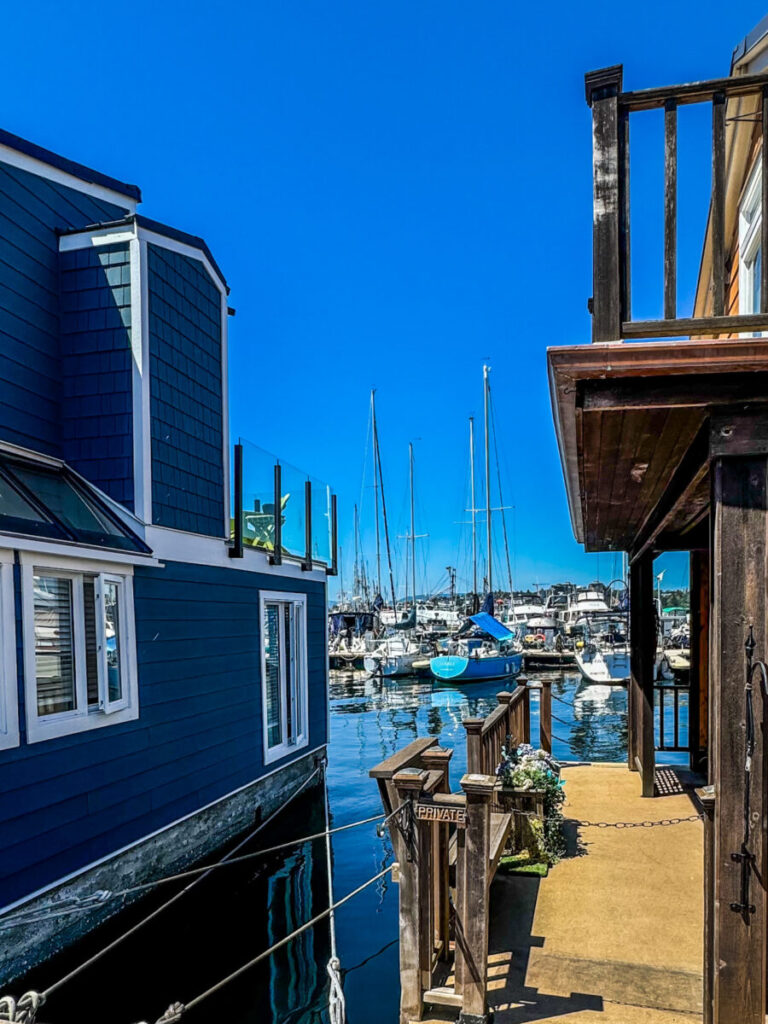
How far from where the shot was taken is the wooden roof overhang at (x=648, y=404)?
267 centimetres

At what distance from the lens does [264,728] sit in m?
8.83

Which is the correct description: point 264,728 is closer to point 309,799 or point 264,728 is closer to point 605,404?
point 309,799

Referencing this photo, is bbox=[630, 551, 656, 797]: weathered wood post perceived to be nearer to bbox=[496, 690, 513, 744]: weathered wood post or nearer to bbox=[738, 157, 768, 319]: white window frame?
bbox=[496, 690, 513, 744]: weathered wood post

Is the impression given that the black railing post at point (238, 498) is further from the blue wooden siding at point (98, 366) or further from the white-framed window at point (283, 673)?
the blue wooden siding at point (98, 366)

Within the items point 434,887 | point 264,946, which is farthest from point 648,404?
point 264,946

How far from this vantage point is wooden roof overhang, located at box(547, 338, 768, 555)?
267cm

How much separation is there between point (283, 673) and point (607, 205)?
8.09 m

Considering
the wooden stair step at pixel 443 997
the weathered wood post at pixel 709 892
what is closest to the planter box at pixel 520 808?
the wooden stair step at pixel 443 997

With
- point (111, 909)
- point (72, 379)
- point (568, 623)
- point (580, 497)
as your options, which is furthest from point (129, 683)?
point (568, 623)

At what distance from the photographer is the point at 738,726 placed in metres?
2.87

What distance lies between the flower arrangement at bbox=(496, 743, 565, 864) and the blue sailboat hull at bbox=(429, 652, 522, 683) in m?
20.2

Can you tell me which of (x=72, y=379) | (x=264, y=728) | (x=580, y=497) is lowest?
(x=264, y=728)

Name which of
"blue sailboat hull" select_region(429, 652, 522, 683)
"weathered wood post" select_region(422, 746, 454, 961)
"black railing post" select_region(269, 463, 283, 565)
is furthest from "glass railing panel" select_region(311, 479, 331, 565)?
"blue sailboat hull" select_region(429, 652, 522, 683)

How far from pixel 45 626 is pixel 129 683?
43.5 inches
